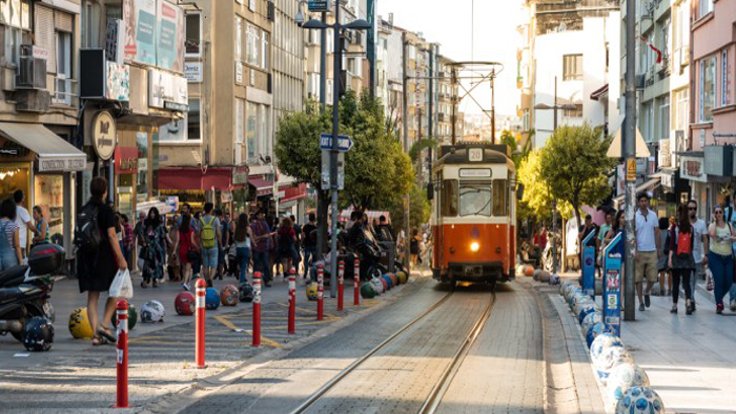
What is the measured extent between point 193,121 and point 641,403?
41.4m

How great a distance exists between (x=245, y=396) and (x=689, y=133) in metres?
31.8

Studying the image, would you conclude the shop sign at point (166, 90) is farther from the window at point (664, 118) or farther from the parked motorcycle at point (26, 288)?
the parked motorcycle at point (26, 288)

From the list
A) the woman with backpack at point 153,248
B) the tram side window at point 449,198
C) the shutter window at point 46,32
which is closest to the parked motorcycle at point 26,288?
the woman with backpack at point 153,248

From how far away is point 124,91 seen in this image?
34.7m

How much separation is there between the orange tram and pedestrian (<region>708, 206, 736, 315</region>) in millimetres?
12125

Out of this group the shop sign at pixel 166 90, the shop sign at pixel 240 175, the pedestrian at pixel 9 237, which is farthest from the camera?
the shop sign at pixel 240 175

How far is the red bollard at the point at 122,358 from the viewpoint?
457 inches

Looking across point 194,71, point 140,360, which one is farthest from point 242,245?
point 194,71

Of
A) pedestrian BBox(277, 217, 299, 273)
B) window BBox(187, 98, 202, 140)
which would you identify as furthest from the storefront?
window BBox(187, 98, 202, 140)

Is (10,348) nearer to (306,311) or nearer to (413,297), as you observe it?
(306,311)

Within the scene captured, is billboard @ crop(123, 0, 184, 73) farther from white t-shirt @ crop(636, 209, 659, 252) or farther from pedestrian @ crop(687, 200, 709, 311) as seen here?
pedestrian @ crop(687, 200, 709, 311)

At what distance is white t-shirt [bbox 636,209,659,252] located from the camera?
22562mm

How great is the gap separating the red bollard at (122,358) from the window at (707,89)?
2876 cm

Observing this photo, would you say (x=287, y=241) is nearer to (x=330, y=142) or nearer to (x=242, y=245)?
(x=242, y=245)
